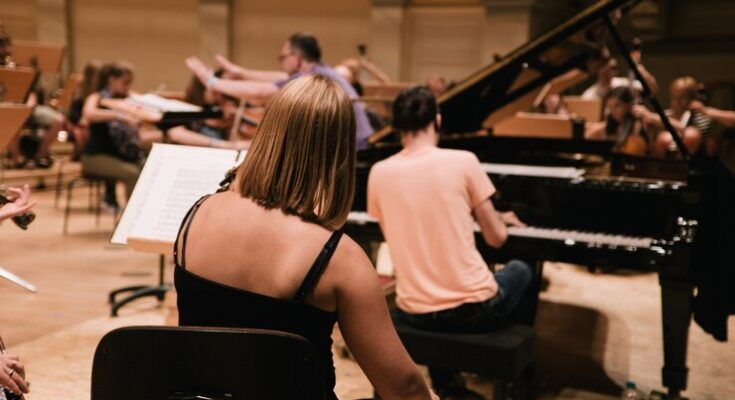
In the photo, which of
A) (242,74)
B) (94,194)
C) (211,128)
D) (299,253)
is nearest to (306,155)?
(299,253)

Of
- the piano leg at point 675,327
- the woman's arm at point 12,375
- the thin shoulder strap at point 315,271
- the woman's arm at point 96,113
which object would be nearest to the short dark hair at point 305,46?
the woman's arm at point 96,113

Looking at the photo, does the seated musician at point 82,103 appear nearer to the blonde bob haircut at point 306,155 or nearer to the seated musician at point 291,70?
the seated musician at point 291,70

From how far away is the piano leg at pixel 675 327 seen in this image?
320 centimetres

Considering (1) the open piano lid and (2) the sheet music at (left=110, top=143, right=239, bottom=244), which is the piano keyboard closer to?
(1) the open piano lid

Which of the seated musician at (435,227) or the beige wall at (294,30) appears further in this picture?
the beige wall at (294,30)

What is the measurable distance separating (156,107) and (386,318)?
3.76 meters

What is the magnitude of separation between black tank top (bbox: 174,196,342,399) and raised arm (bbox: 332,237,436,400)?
0.04 m

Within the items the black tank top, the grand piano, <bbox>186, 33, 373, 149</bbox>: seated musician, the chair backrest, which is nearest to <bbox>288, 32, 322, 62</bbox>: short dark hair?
<bbox>186, 33, 373, 149</bbox>: seated musician

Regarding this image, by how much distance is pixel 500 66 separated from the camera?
12.1 feet

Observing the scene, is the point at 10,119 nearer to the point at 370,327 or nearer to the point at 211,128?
the point at 211,128

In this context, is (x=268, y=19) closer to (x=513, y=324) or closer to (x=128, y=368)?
(x=513, y=324)

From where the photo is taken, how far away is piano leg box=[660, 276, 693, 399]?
3.20 m

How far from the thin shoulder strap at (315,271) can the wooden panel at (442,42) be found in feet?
34.4

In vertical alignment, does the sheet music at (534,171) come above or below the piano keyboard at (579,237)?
above
